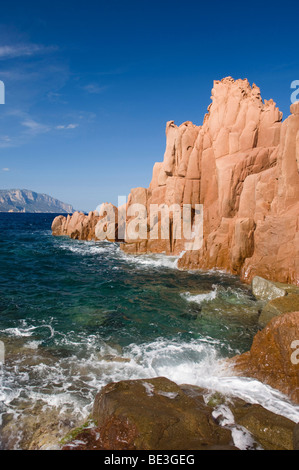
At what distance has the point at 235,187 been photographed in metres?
28.5

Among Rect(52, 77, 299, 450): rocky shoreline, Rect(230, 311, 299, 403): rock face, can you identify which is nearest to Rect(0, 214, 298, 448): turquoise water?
Rect(230, 311, 299, 403): rock face

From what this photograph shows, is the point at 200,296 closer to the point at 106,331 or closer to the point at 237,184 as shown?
the point at 106,331

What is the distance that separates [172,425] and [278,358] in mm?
4849

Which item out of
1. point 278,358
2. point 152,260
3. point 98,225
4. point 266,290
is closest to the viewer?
point 278,358

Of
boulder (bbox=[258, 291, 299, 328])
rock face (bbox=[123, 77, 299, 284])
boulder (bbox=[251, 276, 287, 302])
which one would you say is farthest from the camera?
rock face (bbox=[123, 77, 299, 284])

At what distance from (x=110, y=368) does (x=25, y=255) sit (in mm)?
28654

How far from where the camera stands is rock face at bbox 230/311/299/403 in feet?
27.3

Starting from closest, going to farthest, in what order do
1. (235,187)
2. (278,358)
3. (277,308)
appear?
(278,358), (277,308), (235,187)

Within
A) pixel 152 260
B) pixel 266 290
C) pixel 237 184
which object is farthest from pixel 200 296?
pixel 237 184

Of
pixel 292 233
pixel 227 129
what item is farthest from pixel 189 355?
pixel 227 129

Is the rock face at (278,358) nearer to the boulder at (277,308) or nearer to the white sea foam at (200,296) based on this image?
the boulder at (277,308)

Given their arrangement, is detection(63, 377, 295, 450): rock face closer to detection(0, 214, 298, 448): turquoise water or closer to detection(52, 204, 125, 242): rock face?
detection(0, 214, 298, 448): turquoise water

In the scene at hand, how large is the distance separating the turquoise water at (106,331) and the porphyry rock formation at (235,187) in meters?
3.05

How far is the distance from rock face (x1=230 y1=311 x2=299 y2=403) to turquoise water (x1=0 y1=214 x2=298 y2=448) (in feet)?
3.11
